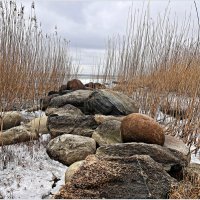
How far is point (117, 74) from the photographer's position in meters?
6.02

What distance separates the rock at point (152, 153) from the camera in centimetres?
283

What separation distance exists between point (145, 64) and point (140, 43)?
1.03 feet

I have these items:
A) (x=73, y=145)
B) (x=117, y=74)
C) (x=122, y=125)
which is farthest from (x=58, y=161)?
(x=117, y=74)

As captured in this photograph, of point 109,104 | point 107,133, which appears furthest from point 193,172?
point 109,104

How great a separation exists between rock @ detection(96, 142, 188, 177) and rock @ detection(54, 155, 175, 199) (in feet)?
1.18

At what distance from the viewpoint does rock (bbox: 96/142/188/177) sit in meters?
2.83

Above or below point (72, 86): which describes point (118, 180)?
below

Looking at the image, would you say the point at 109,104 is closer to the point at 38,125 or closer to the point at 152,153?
the point at 38,125

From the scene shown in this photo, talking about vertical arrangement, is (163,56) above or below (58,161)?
above

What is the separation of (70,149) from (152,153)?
0.75 metres

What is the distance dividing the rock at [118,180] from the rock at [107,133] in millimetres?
944

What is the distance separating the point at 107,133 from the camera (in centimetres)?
349

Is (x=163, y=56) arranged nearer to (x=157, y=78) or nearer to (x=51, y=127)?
(x=157, y=78)

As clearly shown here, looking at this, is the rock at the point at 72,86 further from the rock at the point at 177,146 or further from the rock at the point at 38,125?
the rock at the point at 177,146
